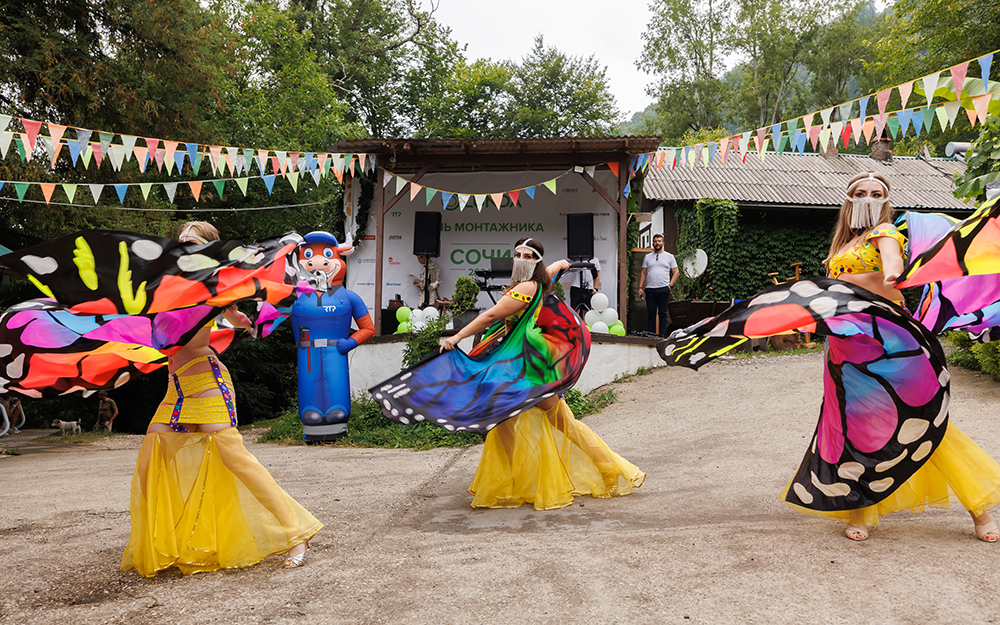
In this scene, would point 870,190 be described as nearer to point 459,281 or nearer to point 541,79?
point 459,281

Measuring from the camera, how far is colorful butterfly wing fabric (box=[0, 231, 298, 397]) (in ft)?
9.86

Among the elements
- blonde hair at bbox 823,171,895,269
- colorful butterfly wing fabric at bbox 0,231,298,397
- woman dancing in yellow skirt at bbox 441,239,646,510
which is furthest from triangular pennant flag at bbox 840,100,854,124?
colorful butterfly wing fabric at bbox 0,231,298,397

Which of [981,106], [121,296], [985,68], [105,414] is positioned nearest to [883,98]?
[981,106]

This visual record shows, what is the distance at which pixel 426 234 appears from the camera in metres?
13.3

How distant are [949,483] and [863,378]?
63 cm

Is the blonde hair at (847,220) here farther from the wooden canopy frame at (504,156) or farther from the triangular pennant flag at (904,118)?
the wooden canopy frame at (504,156)

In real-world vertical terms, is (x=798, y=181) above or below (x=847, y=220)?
above

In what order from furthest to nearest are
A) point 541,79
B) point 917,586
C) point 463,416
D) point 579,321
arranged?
point 541,79 → point 579,321 → point 463,416 → point 917,586

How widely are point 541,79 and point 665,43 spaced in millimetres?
7836

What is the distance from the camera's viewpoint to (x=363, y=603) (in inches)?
107

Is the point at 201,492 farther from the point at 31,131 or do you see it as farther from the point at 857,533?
the point at 31,131

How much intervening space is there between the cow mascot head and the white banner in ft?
22.4

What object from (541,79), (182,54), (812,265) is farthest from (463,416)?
(541,79)

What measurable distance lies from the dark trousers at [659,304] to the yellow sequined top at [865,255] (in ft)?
26.0
